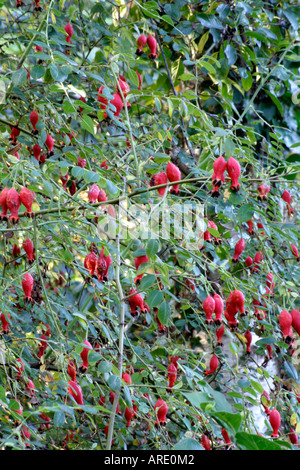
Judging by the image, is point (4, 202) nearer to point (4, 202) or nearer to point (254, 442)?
point (4, 202)

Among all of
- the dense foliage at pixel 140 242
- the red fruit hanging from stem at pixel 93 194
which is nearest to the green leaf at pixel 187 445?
the dense foliage at pixel 140 242

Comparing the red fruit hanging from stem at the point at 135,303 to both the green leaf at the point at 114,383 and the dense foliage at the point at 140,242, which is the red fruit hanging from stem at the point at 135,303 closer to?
the dense foliage at the point at 140,242

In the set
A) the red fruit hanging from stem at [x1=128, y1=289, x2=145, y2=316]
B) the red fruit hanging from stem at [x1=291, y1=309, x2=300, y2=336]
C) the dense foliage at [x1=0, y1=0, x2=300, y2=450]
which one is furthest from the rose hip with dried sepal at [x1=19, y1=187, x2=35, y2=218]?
the red fruit hanging from stem at [x1=291, y1=309, x2=300, y2=336]


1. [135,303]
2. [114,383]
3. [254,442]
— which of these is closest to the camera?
[254,442]

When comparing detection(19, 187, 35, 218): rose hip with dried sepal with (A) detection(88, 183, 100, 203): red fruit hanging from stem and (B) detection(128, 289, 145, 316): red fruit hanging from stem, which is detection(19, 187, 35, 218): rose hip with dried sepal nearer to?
(A) detection(88, 183, 100, 203): red fruit hanging from stem

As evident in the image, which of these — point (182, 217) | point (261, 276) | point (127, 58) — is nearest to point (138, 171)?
point (182, 217)

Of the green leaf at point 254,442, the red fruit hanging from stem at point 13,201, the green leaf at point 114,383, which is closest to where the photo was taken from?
the green leaf at point 254,442

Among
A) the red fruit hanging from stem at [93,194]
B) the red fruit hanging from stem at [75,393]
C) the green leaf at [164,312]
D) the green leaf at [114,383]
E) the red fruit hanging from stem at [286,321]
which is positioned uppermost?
the red fruit hanging from stem at [93,194]

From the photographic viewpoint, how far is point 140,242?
1155mm

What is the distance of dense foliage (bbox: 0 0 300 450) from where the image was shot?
3.84ft

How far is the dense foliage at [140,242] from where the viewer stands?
1.17m

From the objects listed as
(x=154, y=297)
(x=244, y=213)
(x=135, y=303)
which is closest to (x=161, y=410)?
(x=135, y=303)
